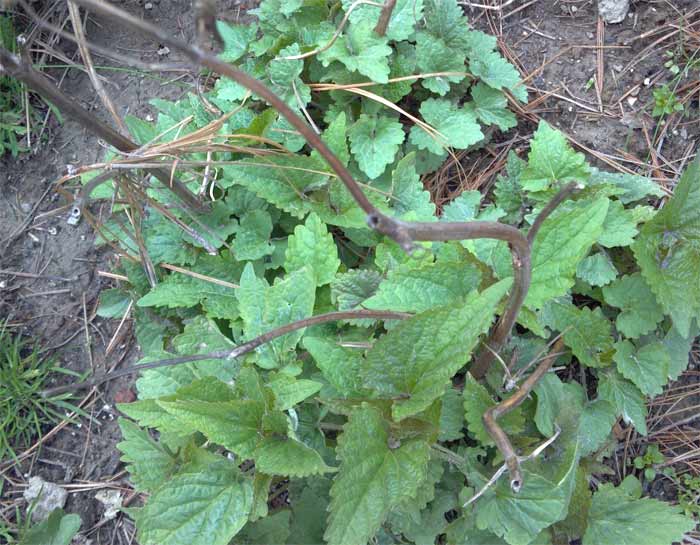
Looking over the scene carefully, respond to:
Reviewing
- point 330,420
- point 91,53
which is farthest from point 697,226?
point 91,53

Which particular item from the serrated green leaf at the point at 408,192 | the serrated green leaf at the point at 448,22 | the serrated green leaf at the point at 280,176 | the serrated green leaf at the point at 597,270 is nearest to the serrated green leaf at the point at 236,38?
the serrated green leaf at the point at 280,176

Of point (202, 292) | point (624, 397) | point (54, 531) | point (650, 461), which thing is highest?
point (202, 292)

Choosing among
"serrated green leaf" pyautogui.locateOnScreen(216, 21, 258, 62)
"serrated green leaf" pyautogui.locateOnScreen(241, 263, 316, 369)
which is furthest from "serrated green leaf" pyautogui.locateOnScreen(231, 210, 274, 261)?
"serrated green leaf" pyautogui.locateOnScreen(216, 21, 258, 62)

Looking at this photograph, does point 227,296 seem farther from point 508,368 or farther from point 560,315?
point 560,315

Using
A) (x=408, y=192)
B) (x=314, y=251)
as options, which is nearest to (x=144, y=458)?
(x=314, y=251)

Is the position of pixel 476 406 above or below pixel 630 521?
above

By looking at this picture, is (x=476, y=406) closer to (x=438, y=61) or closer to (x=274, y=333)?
(x=274, y=333)

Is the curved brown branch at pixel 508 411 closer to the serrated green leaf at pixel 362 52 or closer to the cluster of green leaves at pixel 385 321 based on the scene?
the cluster of green leaves at pixel 385 321
